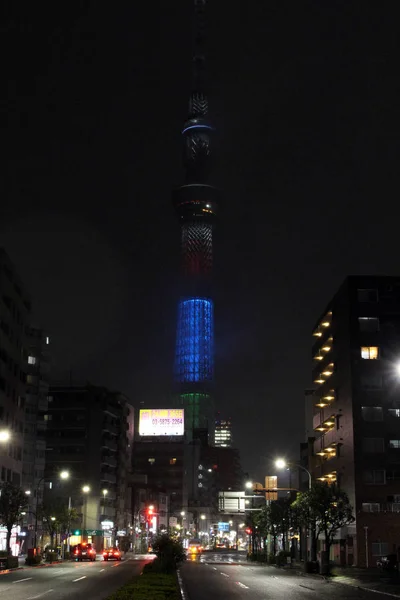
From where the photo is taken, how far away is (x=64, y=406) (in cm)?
16488

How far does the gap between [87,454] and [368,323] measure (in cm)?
7831

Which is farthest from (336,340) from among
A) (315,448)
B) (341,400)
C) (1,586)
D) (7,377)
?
(1,586)

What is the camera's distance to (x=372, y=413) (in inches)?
4006

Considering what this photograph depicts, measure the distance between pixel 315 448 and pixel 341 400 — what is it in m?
21.5

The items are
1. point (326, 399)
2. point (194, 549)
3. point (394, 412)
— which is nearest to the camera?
point (394, 412)

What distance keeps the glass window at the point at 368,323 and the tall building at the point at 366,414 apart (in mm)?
124

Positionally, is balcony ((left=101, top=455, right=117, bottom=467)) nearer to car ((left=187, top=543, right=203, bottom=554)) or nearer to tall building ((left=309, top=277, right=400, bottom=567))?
car ((left=187, top=543, right=203, bottom=554))

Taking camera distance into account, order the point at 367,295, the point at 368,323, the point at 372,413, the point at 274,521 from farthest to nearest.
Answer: the point at 367,295 < the point at 368,323 < the point at 274,521 < the point at 372,413

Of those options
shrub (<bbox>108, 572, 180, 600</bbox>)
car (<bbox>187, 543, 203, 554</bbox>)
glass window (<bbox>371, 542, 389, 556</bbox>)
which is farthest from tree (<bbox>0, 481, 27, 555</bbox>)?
car (<bbox>187, 543, 203, 554</bbox>)

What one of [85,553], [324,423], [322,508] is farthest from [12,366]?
[322,508]

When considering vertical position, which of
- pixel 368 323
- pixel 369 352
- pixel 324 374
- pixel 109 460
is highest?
pixel 368 323

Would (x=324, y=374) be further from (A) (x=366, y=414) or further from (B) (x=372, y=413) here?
(B) (x=372, y=413)

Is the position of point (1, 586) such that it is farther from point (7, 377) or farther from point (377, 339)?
point (377, 339)

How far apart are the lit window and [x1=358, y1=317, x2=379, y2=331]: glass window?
2.64 meters
